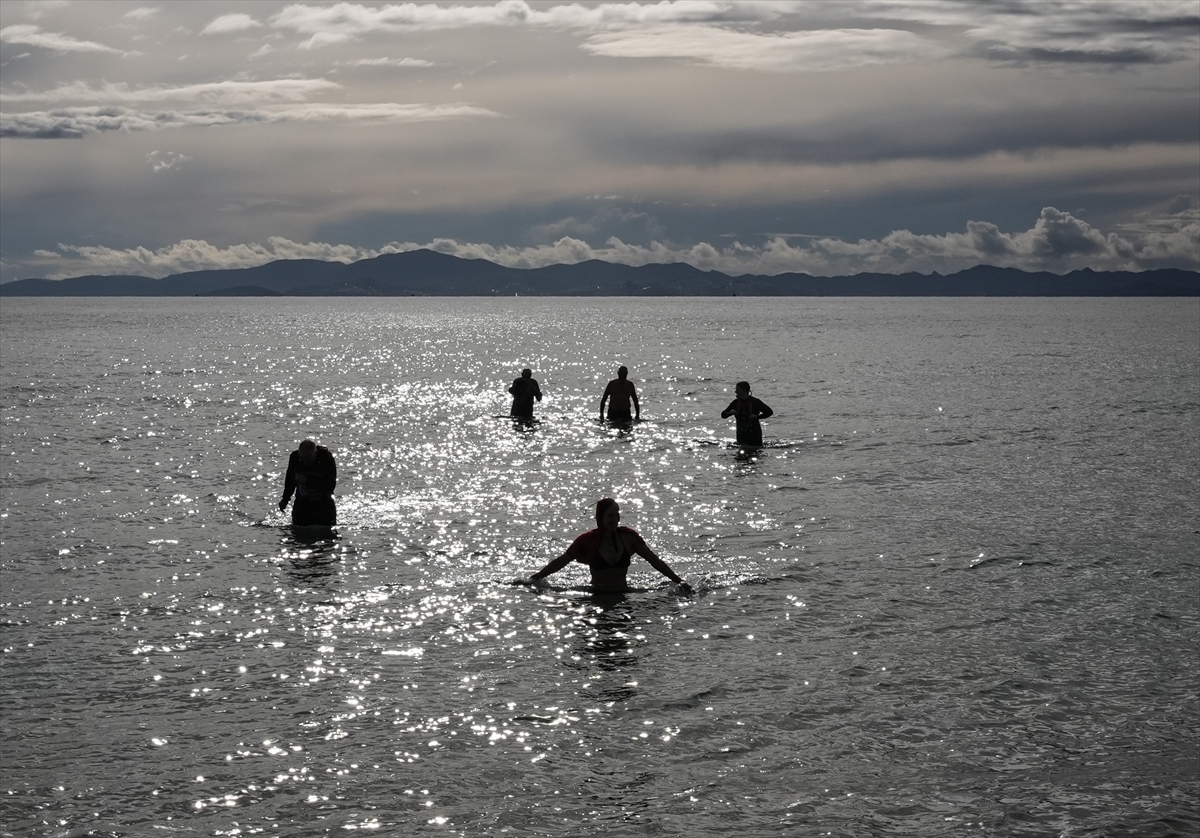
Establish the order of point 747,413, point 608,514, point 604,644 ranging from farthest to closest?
point 747,413, point 608,514, point 604,644

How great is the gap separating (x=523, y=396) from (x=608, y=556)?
22.8 metres

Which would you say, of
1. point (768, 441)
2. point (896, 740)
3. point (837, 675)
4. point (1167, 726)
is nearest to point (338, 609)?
point (837, 675)

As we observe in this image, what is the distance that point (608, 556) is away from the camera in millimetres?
15398

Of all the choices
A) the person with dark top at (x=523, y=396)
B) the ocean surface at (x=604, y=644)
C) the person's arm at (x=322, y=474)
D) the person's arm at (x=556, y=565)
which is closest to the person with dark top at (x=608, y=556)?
the person's arm at (x=556, y=565)

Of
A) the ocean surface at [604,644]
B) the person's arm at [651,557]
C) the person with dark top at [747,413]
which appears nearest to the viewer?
→ the ocean surface at [604,644]

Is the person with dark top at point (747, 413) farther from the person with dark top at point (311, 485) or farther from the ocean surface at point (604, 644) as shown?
the person with dark top at point (311, 485)

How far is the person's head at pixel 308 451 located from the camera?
62.1 feet

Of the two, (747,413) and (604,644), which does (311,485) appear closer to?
(604,644)

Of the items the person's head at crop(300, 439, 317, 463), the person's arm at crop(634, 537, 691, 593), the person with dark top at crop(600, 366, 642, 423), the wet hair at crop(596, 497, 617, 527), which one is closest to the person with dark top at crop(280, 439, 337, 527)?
the person's head at crop(300, 439, 317, 463)

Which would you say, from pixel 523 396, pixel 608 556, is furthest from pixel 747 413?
pixel 608 556

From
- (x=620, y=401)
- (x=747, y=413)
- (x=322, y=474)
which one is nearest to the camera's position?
(x=322, y=474)

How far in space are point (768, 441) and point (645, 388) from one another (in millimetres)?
21732

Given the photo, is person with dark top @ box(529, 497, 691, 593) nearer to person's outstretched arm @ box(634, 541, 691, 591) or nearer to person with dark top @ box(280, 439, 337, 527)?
person's outstretched arm @ box(634, 541, 691, 591)

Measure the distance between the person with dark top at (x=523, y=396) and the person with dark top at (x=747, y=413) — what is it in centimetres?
848
